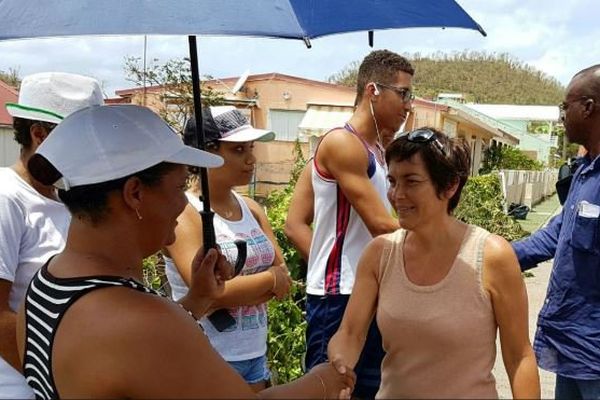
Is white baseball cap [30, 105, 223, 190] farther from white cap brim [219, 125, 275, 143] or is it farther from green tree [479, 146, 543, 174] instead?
green tree [479, 146, 543, 174]

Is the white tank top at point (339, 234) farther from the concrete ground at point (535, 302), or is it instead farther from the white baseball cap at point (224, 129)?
the concrete ground at point (535, 302)

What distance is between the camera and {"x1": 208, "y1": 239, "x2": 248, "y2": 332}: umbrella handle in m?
2.79

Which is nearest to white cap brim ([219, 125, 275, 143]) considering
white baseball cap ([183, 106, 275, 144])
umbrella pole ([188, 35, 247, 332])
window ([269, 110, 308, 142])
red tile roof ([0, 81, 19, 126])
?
white baseball cap ([183, 106, 275, 144])

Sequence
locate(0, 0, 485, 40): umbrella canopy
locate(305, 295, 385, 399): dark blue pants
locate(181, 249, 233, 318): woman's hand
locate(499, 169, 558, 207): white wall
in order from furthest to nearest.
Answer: locate(499, 169, 558, 207): white wall
locate(305, 295, 385, 399): dark blue pants
locate(181, 249, 233, 318): woman's hand
locate(0, 0, 485, 40): umbrella canopy

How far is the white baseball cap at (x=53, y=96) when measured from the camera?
2557 millimetres

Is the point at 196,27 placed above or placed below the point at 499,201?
above

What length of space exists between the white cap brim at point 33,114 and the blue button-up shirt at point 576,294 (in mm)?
2181

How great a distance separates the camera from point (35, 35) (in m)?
2.07

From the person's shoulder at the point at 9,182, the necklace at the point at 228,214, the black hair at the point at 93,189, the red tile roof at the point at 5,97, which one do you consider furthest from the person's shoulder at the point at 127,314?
the red tile roof at the point at 5,97

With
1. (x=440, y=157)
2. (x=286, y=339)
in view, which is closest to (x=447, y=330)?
(x=440, y=157)

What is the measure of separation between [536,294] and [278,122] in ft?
45.8

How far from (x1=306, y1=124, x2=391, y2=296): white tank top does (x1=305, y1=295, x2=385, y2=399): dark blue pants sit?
6cm

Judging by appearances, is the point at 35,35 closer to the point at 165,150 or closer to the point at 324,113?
the point at 165,150

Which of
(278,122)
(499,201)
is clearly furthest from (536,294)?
(278,122)
